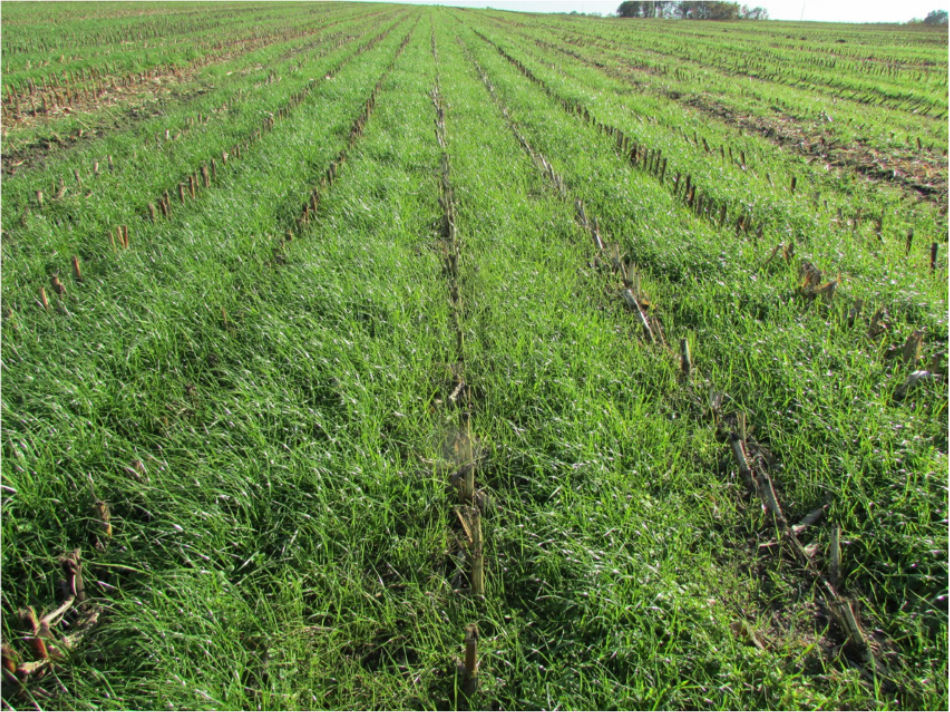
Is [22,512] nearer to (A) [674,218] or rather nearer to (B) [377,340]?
(B) [377,340]

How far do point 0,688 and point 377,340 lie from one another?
79.0 inches

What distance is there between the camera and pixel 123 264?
12.5ft

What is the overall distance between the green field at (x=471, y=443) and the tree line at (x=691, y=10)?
9575cm

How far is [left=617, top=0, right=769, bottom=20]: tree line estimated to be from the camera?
8319cm

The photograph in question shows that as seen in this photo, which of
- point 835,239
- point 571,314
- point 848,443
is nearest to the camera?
point 848,443

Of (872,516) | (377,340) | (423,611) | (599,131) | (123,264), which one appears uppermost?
(599,131)

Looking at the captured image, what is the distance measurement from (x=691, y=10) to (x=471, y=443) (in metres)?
112

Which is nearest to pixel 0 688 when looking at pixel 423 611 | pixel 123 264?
pixel 423 611

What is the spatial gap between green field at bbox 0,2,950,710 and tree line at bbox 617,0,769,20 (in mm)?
95754

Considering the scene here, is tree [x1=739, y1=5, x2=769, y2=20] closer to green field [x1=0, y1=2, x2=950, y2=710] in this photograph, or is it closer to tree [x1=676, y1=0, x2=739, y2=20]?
tree [x1=676, y1=0, x2=739, y2=20]

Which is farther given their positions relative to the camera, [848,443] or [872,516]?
[848,443]

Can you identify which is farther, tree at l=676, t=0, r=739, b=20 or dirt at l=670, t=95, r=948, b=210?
tree at l=676, t=0, r=739, b=20

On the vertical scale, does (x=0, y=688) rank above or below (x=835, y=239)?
below

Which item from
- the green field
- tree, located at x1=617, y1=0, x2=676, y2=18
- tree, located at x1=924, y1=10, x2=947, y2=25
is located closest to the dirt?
the green field
